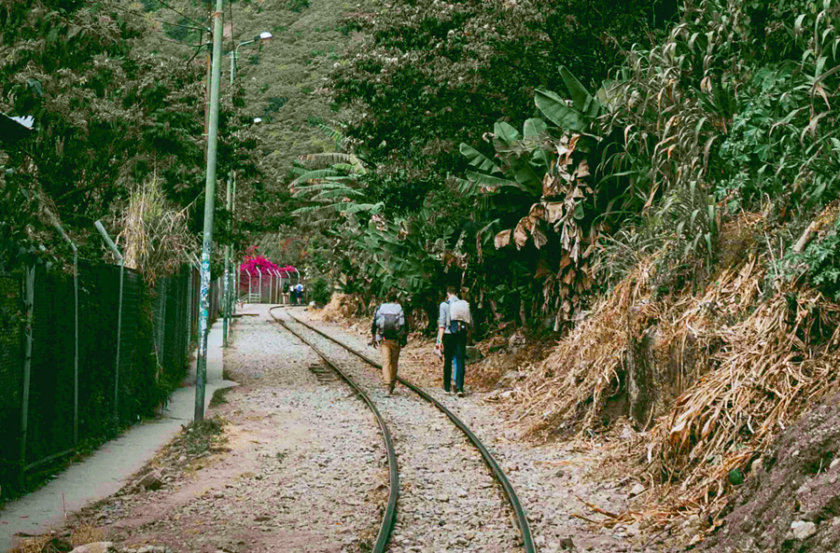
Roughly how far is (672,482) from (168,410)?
9424mm

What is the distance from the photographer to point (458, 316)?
1638 cm

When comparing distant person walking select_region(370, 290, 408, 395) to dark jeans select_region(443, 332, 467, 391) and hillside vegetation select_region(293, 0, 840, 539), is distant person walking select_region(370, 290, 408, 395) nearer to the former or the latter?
dark jeans select_region(443, 332, 467, 391)

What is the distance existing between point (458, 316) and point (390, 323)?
120 cm

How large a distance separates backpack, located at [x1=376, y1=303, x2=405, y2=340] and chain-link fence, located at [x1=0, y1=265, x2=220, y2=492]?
3.77 metres

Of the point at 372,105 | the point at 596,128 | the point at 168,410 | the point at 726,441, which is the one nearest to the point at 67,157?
the point at 168,410

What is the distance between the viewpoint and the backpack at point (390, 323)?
16484mm

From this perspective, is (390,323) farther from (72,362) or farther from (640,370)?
(72,362)

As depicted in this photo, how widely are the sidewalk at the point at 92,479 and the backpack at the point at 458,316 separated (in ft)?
15.2

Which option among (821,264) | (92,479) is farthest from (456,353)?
(821,264)

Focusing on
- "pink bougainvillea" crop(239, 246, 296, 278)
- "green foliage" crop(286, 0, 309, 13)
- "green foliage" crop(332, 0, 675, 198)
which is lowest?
"pink bougainvillea" crop(239, 246, 296, 278)

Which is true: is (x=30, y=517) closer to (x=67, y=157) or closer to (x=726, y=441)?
(x=726, y=441)

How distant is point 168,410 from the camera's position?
50.9 feet

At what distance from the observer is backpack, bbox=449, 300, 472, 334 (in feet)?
53.6

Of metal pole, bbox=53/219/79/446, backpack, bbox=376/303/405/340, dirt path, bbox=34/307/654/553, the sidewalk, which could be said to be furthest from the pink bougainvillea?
metal pole, bbox=53/219/79/446
